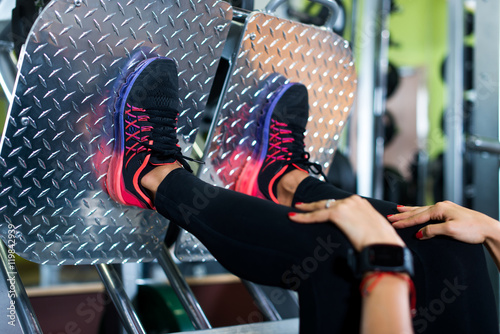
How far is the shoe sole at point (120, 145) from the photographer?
1.05m

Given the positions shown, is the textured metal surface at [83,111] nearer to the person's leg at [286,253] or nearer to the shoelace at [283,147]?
the shoelace at [283,147]

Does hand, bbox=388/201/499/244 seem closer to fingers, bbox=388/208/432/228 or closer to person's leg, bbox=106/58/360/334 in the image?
fingers, bbox=388/208/432/228

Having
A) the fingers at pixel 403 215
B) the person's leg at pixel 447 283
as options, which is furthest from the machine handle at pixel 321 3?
the fingers at pixel 403 215

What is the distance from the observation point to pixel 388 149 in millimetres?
4094

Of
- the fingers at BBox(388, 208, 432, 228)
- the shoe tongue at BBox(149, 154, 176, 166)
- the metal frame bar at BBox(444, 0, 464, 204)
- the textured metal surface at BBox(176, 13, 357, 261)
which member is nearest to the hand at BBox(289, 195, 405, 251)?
the fingers at BBox(388, 208, 432, 228)

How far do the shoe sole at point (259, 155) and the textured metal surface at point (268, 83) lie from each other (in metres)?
0.02

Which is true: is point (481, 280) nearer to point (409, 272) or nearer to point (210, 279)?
point (409, 272)

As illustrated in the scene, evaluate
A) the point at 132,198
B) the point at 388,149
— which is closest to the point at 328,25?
the point at 132,198

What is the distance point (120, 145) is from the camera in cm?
108

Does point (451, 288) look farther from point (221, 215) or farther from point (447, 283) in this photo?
point (221, 215)

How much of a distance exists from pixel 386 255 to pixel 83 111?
71 centimetres

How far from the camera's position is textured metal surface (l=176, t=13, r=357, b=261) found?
1.27 metres

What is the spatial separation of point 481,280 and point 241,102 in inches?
28.6

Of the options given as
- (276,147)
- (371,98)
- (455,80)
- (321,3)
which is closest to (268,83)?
(276,147)
